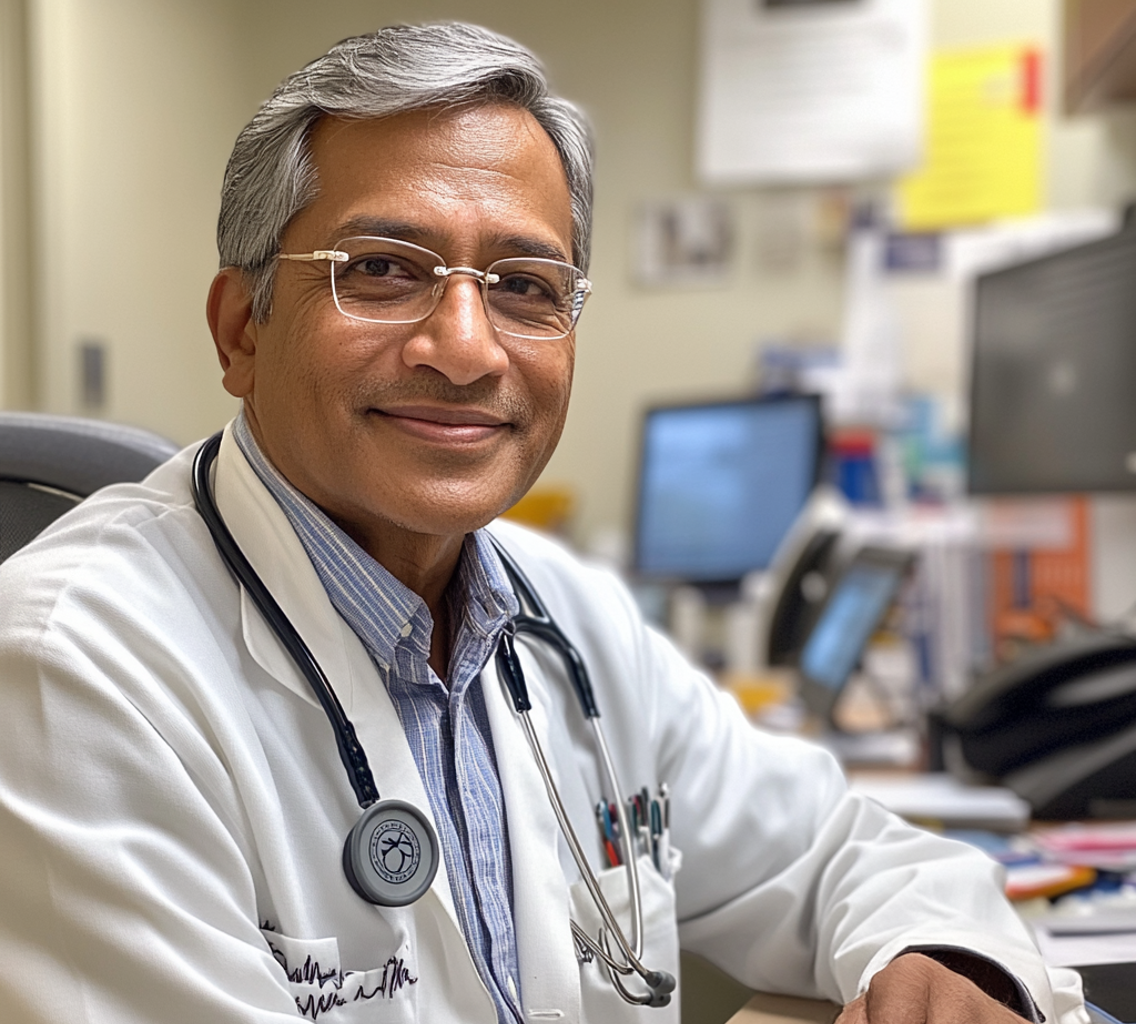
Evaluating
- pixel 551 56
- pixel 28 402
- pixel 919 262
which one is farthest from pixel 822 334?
pixel 28 402

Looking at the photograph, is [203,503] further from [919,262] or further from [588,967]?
[919,262]

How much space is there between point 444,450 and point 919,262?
215 cm

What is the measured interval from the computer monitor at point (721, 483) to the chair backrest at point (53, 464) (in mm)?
1673

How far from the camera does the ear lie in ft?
2.88

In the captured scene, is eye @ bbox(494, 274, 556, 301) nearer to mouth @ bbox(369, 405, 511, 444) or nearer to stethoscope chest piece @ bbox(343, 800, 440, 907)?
mouth @ bbox(369, 405, 511, 444)

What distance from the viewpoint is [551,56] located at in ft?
9.45

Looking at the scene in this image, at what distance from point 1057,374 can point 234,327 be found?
153 cm

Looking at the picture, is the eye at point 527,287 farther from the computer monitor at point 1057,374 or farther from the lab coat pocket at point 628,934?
the computer monitor at point 1057,374

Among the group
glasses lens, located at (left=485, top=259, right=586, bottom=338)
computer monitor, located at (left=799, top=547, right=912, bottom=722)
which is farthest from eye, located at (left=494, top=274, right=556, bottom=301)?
computer monitor, located at (left=799, top=547, right=912, bottom=722)

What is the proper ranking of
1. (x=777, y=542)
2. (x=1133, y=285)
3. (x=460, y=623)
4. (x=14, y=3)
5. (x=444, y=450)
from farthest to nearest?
(x=777, y=542) < (x=14, y=3) < (x=1133, y=285) < (x=460, y=623) < (x=444, y=450)

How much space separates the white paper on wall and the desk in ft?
7.14

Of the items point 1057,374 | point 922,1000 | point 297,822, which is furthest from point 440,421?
point 1057,374

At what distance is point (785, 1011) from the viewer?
92 cm

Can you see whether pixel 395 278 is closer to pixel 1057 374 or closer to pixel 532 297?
pixel 532 297
